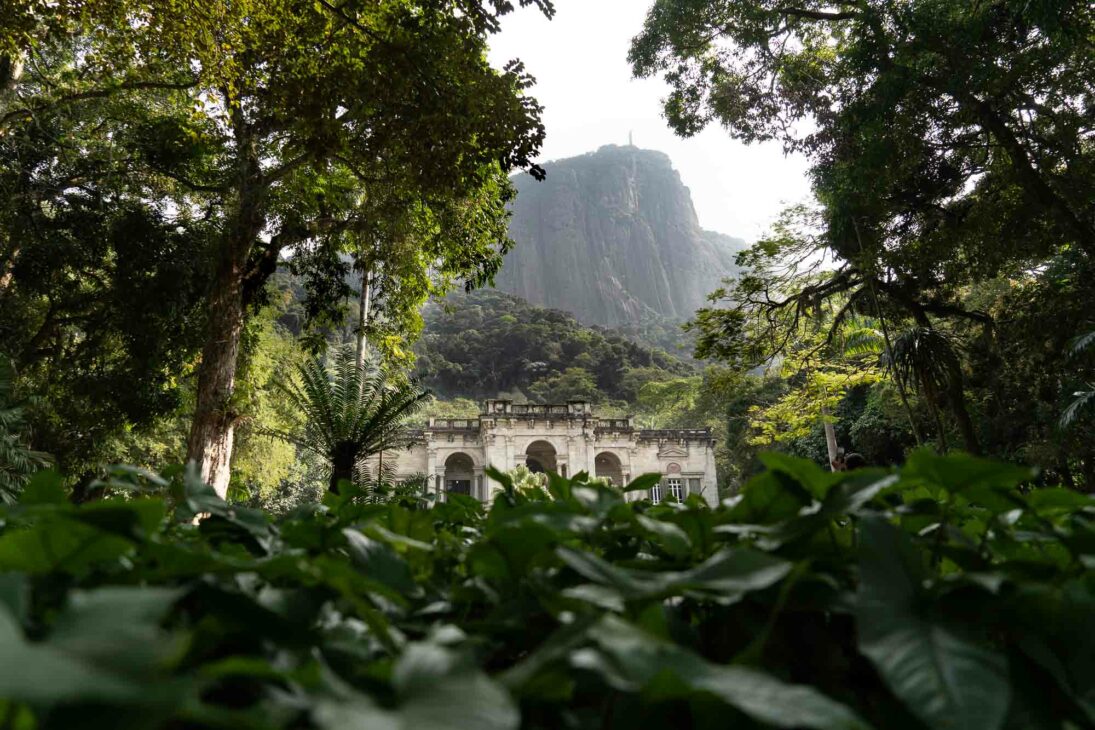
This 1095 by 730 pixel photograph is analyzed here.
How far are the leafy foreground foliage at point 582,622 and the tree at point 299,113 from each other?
3.97 meters

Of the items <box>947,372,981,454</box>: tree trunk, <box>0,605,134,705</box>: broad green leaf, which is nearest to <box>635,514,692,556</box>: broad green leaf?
<box>0,605,134,705</box>: broad green leaf

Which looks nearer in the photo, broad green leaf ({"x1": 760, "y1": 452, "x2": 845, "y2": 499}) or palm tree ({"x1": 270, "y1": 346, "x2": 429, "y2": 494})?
broad green leaf ({"x1": 760, "y1": 452, "x2": 845, "y2": 499})

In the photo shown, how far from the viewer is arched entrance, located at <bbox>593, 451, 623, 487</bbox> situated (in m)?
22.7

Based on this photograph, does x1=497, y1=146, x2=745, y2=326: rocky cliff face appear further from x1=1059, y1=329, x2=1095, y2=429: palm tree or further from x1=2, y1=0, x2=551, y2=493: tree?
x1=1059, y1=329, x2=1095, y2=429: palm tree

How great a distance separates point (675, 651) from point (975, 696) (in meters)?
0.15

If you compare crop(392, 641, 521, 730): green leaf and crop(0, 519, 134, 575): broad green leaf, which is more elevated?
crop(0, 519, 134, 575): broad green leaf

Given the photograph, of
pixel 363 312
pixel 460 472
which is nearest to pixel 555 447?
pixel 460 472

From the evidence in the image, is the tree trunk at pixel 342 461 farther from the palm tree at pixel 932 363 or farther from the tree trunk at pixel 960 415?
the tree trunk at pixel 960 415

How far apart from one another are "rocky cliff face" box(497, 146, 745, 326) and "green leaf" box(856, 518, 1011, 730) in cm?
6177

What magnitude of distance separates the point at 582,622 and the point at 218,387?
19.4ft

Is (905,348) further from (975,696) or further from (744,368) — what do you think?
(975,696)

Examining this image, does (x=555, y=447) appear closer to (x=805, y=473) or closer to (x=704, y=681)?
(x=805, y=473)

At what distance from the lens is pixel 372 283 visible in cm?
737

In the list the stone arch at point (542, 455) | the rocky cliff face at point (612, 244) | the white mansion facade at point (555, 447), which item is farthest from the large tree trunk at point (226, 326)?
the rocky cliff face at point (612, 244)
